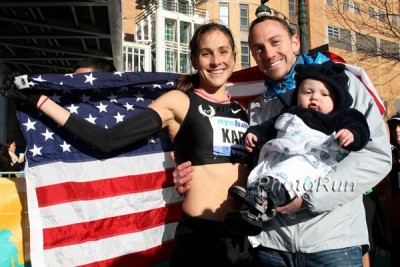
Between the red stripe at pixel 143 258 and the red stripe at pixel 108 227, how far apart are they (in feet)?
0.57

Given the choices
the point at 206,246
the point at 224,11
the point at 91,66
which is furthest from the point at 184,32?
the point at 206,246

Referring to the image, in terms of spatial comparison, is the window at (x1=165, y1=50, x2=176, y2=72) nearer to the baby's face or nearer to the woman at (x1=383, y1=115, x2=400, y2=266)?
the woman at (x1=383, y1=115, x2=400, y2=266)

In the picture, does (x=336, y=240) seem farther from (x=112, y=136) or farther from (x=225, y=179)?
(x=112, y=136)

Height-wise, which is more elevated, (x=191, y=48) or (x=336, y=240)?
(x=191, y=48)

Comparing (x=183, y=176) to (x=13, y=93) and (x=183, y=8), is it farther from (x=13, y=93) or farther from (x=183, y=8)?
(x=183, y=8)

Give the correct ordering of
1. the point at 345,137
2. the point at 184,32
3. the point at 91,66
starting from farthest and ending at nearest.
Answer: the point at 184,32
the point at 91,66
the point at 345,137

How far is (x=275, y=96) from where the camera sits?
8.87 ft

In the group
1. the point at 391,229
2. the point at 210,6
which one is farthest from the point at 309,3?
the point at 391,229

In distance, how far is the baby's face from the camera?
225cm

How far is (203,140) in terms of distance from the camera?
107 inches

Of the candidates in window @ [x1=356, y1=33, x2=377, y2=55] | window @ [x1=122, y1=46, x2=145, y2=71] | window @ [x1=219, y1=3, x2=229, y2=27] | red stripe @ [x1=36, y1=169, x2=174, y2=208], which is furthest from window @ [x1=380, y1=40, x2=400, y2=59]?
window @ [x1=219, y1=3, x2=229, y2=27]

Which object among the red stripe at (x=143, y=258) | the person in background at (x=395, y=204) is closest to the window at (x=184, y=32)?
the person in background at (x=395, y=204)

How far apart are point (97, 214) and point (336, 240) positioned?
5.85 ft

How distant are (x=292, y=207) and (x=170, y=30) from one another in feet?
117
